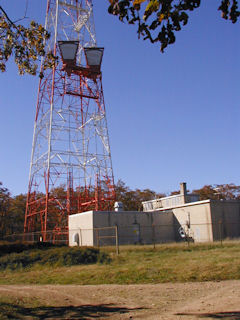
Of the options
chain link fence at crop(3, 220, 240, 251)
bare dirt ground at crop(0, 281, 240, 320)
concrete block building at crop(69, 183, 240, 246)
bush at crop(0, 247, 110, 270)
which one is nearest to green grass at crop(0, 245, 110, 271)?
bush at crop(0, 247, 110, 270)

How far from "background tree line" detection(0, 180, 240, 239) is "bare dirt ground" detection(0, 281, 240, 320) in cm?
3855

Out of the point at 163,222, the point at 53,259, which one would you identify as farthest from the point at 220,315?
the point at 163,222

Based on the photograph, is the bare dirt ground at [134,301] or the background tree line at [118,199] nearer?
the bare dirt ground at [134,301]

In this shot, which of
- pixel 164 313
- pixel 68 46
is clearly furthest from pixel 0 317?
pixel 68 46

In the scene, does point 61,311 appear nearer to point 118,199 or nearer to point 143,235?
point 143,235

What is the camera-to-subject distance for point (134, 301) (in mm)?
9539

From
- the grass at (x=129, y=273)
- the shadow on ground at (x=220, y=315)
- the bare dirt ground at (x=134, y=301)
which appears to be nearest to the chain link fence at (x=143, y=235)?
the grass at (x=129, y=273)

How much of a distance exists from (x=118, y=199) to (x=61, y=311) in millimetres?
49768

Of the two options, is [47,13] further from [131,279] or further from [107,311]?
[107,311]

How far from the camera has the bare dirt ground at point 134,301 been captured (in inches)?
311

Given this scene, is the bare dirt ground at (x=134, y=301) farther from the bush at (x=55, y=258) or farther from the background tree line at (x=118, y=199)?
the background tree line at (x=118, y=199)

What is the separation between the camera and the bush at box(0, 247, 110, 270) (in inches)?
714

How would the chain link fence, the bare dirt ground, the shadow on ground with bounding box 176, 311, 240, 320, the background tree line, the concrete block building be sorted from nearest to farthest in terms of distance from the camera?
1. the shadow on ground with bounding box 176, 311, 240, 320
2. the bare dirt ground
3. the chain link fence
4. the concrete block building
5. the background tree line

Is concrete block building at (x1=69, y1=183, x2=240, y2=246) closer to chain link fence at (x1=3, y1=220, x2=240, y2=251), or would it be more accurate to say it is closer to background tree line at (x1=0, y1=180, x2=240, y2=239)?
chain link fence at (x1=3, y1=220, x2=240, y2=251)
